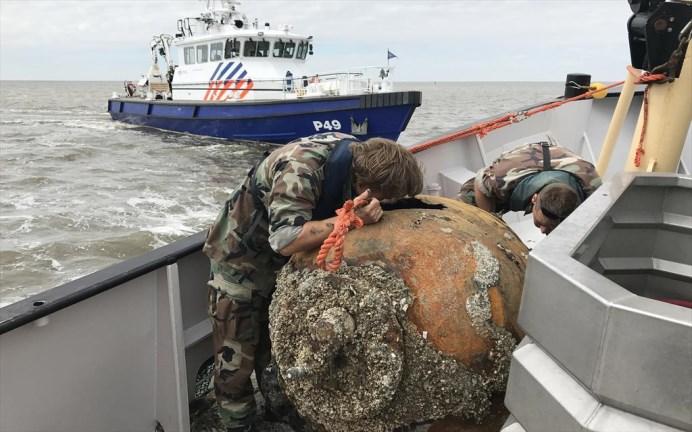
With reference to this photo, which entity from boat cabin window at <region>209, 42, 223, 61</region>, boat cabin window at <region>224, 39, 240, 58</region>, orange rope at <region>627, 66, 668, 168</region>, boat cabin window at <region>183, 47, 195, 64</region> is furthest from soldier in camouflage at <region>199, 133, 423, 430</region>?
boat cabin window at <region>183, 47, 195, 64</region>

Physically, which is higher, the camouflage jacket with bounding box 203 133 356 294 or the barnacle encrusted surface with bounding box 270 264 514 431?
the camouflage jacket with bounding box 203 133 356 294

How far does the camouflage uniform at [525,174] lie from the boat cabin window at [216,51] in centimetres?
1513

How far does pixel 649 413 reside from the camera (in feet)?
2.86

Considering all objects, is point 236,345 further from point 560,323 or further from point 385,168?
point 560,323

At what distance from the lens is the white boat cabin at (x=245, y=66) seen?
1498 cm

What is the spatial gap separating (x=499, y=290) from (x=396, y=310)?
336 mm

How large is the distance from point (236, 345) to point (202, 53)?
16.6m

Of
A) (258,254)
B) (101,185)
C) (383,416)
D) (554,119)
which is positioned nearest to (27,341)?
(258,254)

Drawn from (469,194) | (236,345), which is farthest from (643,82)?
(236,345)

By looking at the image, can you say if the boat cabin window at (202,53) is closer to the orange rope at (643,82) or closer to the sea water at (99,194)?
the sea water at (99,194)

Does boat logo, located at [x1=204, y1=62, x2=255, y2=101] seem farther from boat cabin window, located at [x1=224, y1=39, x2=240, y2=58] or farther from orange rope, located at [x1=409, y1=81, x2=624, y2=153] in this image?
orange rope, located at [x1=409, y1=81, x2=624, y2=153]

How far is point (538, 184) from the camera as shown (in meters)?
2.47

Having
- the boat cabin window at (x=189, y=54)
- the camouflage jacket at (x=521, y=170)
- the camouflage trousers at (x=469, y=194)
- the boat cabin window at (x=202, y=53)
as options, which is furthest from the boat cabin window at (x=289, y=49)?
the camouflage jacket at (x=521, y=170)

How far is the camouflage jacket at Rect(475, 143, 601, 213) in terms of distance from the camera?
251cm
